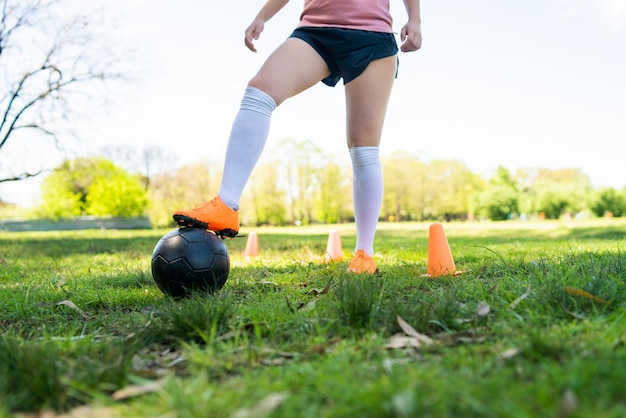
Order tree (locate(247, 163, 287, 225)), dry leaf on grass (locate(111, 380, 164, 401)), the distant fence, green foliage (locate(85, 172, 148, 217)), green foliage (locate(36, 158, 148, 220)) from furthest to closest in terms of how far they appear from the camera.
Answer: green foliage (locate(85, 172, 148, 217)), green foliage (locate(36, 158, 148, 220)), tree (locate(247, 163, 287, 225)), the distant fence, dry leaf on grass (locate(111, 380, 164, 401))

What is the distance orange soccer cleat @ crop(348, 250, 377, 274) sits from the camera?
132 inches

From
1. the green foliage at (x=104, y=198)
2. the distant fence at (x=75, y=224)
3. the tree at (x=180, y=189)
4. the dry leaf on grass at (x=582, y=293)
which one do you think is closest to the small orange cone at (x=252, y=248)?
the dry leaf on grass at (x=582, y=293)

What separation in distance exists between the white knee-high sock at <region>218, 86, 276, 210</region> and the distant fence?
41.7m

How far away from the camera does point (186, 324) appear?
1912 mm

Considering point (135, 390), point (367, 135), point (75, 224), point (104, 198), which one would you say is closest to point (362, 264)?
point (367, 135)

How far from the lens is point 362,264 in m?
3.40

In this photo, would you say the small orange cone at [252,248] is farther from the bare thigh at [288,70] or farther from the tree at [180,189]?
A: the tree at [180,189]

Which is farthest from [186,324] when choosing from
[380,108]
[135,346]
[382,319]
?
[380,108]

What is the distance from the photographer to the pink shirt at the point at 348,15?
3.17 m

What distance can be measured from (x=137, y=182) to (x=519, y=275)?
182 feet

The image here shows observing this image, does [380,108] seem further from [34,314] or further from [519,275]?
[34,314]

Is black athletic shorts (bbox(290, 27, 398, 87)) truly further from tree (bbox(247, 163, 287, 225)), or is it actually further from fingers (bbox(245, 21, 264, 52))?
tree (bbox(247, 163, 287, 225))

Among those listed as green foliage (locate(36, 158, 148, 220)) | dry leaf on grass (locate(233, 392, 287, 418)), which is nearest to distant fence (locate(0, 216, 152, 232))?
green foliage (locate(36, 158, 148, 220))

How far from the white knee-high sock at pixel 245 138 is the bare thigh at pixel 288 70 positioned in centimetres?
7
